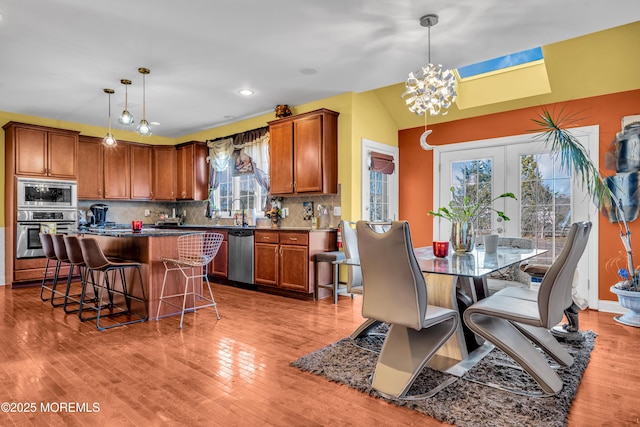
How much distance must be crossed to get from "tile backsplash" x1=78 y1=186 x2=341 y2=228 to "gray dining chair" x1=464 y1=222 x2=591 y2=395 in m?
2.98

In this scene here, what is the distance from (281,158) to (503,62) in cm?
306

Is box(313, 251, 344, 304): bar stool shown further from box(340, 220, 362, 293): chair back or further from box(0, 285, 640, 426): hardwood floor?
box(340, 220, 362, 293): chair back

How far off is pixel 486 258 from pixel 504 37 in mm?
2049

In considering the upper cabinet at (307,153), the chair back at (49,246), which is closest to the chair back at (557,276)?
the upper cabinet at (307,153)

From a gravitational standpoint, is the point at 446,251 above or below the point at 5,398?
above

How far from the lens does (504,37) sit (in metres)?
3.50

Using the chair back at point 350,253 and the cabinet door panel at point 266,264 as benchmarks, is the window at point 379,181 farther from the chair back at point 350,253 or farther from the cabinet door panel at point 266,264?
the chair back at point 350,253

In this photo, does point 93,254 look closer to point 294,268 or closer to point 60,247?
point 60,247

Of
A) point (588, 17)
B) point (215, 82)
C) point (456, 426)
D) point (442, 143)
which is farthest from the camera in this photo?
point (442, 143)

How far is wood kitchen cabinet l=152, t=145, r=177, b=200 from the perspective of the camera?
7.39 m

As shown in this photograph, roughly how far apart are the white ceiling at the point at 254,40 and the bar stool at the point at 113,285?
187cm

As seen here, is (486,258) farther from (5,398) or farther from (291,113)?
(291,113)

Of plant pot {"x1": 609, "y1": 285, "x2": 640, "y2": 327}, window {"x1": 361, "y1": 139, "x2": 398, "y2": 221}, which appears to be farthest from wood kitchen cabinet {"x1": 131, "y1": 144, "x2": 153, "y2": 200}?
plant pot {"x1": 609, "y1": 285, "x2": 640, "y2": 327}

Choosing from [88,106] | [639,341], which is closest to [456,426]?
[639,341]
